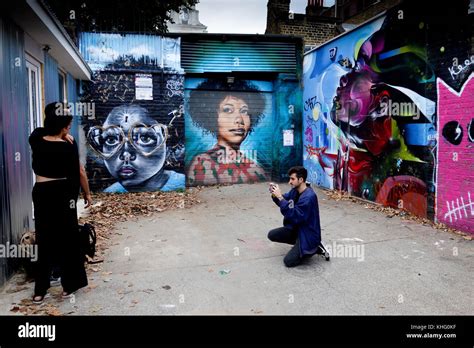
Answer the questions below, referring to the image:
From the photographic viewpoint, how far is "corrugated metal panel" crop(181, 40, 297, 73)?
11.2 m

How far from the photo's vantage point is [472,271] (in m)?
4.92

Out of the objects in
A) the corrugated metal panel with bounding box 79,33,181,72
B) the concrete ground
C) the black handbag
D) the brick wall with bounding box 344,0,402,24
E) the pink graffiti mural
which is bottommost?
Result: the concrete ground

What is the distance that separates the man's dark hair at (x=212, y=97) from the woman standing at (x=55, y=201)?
7629mm

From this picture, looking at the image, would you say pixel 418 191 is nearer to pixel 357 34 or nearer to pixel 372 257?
pixel 372 257

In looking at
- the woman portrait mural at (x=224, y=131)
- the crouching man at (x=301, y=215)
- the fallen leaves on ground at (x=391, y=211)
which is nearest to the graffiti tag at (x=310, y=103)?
the woman portrait mural at (x=224, y=131)

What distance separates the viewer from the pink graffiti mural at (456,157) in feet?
21.2

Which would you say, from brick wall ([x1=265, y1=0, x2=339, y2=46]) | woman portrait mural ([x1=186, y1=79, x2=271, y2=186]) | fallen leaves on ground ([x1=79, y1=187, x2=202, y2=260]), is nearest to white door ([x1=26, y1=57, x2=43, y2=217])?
fallen leaves on ground ([x1=79, y1=187, x2=202, y2=260])

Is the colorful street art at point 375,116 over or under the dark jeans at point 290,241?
over

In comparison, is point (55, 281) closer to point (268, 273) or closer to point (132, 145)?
point (268, 273)

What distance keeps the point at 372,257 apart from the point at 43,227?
4304 millimetres

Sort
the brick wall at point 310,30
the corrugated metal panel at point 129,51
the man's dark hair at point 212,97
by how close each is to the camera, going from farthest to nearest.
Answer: the brick wall at point 310,30 → the man's dark hair at point 212,97 → the corrugated metal panel at point 129,51

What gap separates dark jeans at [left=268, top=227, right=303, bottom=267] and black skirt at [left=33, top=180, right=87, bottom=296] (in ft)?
8.38

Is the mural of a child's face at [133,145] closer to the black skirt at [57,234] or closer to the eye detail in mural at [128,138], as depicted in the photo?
the eye detail in mural at [128,138]

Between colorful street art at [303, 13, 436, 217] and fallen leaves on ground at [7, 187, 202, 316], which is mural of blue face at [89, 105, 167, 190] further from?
colorful street art at [303, 13, 436, 217]
